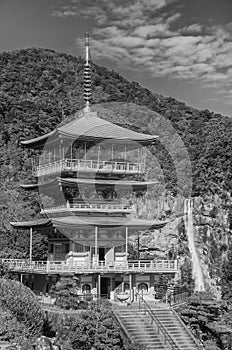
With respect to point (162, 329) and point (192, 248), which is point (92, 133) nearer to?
point (162, 329)

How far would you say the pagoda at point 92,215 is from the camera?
2495cm

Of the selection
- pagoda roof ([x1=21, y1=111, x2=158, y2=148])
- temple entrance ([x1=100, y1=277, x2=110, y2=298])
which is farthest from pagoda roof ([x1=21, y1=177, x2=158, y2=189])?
temple entrance ([x1=100, y1=277, x2=110, y2=298])

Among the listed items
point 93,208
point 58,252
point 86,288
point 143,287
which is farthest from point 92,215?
point 143,287

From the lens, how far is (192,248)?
52.7 meters

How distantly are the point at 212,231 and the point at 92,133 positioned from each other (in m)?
28.8

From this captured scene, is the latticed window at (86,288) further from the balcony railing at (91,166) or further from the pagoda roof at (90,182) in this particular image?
the balcony railing at (91,166)

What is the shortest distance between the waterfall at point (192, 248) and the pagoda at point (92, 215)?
23.2 metres

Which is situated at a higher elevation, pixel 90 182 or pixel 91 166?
pixel 91 166

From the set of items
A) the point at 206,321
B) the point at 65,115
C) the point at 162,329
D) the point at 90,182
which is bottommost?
the point at 162,329

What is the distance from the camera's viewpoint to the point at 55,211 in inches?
1035

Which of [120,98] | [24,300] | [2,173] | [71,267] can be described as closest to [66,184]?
[71,267]

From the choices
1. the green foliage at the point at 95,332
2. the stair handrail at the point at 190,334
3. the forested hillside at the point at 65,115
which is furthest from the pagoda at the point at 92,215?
the forested hillside at the point at 65,115

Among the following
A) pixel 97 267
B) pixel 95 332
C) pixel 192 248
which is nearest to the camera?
pixel 95 332

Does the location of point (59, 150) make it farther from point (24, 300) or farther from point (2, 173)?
point (2, 173)
